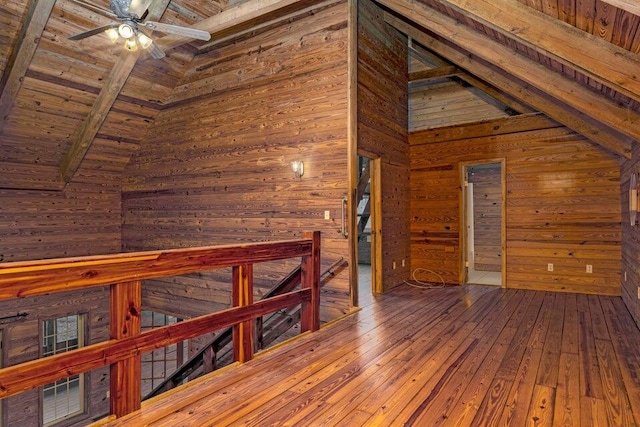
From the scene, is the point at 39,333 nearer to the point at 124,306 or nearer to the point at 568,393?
the point at 124,306

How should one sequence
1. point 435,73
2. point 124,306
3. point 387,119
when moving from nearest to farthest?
point 124,306, point 387,119, point 435,73

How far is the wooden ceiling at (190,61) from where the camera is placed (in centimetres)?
267

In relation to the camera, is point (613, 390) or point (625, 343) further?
point (625, 343)

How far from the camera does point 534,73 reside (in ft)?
12.0

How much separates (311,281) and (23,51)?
460 centimetres

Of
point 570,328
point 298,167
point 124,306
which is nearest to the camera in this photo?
point 124,306

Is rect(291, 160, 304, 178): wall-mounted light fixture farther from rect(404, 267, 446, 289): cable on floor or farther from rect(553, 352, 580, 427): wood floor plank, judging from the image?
rect(553, 352, 580, 427): wood floor plank

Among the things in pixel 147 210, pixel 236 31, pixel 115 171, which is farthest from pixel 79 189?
pixel 236 31

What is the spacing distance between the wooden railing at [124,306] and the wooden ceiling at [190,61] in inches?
106

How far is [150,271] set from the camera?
2244 mm

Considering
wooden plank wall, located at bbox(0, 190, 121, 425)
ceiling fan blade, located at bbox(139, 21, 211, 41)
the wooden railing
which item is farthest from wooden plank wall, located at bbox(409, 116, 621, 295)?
wooden plank wall, located at bbox(0, 190, 121, 425)

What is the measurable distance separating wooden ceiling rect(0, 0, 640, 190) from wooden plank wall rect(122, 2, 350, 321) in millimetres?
380

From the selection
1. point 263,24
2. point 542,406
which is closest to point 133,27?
point 263,24

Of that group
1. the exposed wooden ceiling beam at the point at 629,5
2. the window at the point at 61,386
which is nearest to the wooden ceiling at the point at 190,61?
the exposed wooden ceiling beam at the point at 629,5
